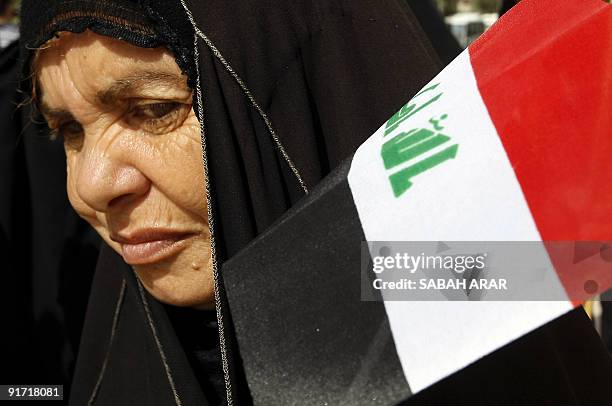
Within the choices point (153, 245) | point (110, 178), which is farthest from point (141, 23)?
point (153, 245)

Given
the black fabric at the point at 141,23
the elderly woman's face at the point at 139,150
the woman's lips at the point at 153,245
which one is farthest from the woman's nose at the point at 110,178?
the black fabric at the point at 141,23

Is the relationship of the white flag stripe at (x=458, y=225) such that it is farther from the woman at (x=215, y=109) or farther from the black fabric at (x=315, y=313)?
the woman at (x=215, y=109)

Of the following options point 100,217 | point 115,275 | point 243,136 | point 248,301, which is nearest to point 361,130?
point 243,136

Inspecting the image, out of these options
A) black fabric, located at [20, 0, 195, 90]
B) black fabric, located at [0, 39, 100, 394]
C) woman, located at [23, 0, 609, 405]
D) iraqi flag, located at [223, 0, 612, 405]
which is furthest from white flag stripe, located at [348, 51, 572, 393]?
black fabric, located at [0, 39, 100, 394]

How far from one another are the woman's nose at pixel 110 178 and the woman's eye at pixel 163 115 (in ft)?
0.29

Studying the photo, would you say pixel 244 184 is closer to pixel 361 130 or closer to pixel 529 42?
pixel 361 130

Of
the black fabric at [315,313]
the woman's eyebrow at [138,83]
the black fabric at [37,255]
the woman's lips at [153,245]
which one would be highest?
the woman's eyebrow at [138,83]

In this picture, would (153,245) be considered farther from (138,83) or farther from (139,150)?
(138,83)

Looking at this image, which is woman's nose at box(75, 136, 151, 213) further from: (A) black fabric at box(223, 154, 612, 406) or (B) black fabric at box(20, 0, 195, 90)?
(A) black fabric at box(223, 154, 612, 406)

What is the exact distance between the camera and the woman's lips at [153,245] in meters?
1.82

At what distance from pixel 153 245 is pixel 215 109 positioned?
0.40 metres

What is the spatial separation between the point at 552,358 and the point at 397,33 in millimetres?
805

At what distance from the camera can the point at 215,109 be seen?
164 centimetres

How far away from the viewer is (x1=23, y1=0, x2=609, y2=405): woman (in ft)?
5.39
